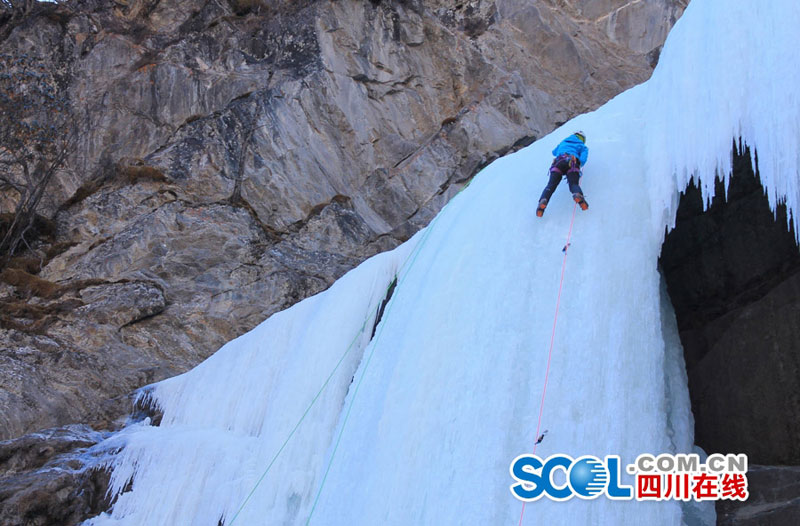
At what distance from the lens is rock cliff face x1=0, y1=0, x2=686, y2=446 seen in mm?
8836

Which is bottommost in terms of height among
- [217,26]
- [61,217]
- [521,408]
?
[521,408]

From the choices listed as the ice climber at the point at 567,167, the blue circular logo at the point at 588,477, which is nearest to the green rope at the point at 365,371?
the ice climber at the point at 567,167

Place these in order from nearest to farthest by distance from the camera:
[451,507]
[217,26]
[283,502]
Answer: [451,507]
[283,502]
[217,26]

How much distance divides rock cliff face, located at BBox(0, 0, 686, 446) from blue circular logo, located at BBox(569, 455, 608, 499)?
207 inches

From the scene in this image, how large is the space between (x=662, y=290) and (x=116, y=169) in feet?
27.8

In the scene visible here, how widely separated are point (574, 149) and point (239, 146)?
21.3ft

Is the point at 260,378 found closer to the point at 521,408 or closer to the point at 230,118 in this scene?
the point at 521,408

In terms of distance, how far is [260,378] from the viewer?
7277 millimetres

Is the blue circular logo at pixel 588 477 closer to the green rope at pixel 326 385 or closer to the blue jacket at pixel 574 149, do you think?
the green rope at pixel 326 385

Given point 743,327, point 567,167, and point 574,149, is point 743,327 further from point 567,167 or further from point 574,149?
point 574,149

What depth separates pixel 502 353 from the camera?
5109mm

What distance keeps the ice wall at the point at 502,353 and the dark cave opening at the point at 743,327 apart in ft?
0.82

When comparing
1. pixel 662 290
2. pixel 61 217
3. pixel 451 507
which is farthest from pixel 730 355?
pixel 61 217

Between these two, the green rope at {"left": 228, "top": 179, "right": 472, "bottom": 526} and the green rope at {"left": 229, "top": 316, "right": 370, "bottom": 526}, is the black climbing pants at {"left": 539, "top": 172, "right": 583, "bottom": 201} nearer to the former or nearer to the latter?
the green rope at {"left": 228, "top": 179, "right": 472, "bottom": 526}
